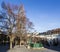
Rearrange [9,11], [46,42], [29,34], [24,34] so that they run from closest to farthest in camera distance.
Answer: [9,11], [24,34], [29,34], [46,42]

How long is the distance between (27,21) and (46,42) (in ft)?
62.3

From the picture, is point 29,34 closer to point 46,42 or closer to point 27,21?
point 27,21

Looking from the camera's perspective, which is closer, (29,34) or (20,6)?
(20,6)

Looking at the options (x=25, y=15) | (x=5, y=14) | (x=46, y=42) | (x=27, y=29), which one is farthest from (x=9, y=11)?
(x=46, y=42)

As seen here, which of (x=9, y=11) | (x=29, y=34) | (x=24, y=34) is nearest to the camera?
(x=9, y=11)

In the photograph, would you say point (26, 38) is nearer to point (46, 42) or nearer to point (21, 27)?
point (21, 27)

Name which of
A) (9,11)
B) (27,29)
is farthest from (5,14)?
(27,29)

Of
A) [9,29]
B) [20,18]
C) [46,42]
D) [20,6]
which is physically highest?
[20,6]

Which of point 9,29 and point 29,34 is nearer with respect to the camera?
point 9,29

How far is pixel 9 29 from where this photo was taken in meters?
36.1

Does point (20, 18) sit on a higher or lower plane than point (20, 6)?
lower

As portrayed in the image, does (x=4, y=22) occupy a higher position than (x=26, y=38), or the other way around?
(x=4, y=22)

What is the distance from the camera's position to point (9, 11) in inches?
1407

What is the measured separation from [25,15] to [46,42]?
67.5ft
